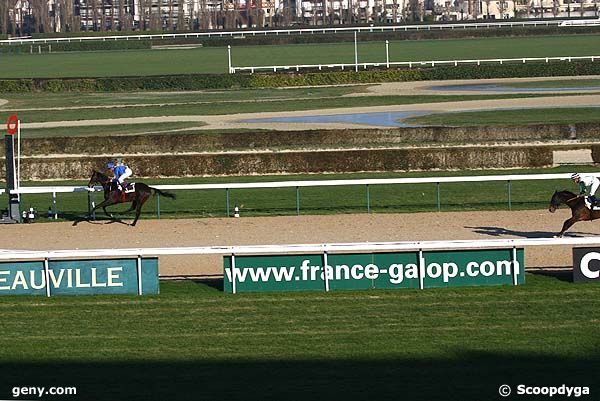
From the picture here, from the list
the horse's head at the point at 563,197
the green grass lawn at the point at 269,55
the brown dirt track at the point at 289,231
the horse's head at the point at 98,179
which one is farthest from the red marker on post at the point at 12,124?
the green grass lawn at the point at 269,55

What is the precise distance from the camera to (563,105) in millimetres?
40844

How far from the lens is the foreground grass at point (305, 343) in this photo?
11320 mm

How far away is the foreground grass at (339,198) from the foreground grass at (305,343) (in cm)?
667

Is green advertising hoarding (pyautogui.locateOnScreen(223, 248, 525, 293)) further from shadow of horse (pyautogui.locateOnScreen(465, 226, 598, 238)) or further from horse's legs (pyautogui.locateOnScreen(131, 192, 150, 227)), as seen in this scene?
horse's legs (pyautogui.locateOnScreen(131, 192, 150, 227))

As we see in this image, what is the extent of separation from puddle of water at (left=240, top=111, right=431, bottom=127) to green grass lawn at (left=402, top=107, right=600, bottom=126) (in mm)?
578

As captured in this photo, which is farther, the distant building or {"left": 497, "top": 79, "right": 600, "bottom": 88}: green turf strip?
the distant building

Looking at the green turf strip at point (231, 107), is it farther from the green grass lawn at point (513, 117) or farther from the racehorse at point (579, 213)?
the racehorse at point (579, 213)

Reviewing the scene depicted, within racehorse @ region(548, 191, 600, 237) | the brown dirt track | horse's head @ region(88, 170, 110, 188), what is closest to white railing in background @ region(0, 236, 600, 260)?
the brown dirt track

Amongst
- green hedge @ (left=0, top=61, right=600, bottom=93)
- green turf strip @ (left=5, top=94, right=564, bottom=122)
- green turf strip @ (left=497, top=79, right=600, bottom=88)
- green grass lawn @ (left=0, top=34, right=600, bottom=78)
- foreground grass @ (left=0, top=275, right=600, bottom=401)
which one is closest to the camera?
foreground grass @ (left=0, top=275, right=600, bottom=401)

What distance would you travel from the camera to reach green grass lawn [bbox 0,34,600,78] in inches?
2665

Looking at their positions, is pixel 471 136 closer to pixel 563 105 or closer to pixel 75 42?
pixel 563 105

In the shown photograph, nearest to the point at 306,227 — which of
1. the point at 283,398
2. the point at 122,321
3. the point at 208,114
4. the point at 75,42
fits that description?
the point at 122,321

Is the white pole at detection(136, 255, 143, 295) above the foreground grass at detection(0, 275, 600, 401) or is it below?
above

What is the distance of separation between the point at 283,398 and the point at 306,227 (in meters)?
9.29
